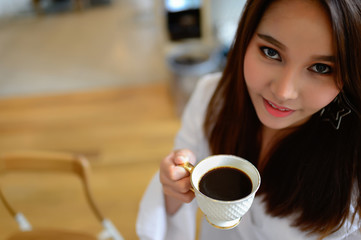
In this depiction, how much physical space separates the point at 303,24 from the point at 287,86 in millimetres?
125

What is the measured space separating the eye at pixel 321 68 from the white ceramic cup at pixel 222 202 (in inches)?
9.4

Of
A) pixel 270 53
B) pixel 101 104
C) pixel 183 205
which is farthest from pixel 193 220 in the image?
pixel 101 104

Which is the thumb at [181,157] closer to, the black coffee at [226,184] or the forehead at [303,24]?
the black coffee at [226,184]

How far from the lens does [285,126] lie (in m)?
0.79

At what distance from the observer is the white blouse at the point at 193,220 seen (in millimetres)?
906

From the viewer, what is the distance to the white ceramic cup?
1.96 feet

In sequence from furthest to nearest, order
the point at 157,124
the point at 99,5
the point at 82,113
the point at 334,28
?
1. the point at 99,5
2. the point at 82,113
3. the point at 157,124
4. the point at 334,28

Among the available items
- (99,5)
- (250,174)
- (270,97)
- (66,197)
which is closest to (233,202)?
(250,174)

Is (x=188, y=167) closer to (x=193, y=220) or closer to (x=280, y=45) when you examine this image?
(x=280, y=45)

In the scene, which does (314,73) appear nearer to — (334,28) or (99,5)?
(334,28)

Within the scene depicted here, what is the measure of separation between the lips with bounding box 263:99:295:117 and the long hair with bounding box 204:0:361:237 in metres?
0.12

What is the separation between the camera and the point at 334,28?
575 millimetres

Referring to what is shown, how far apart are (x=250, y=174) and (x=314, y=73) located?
0.25 metres

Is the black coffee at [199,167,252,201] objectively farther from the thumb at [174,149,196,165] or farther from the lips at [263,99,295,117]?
the lips at [263,99,295,117]
